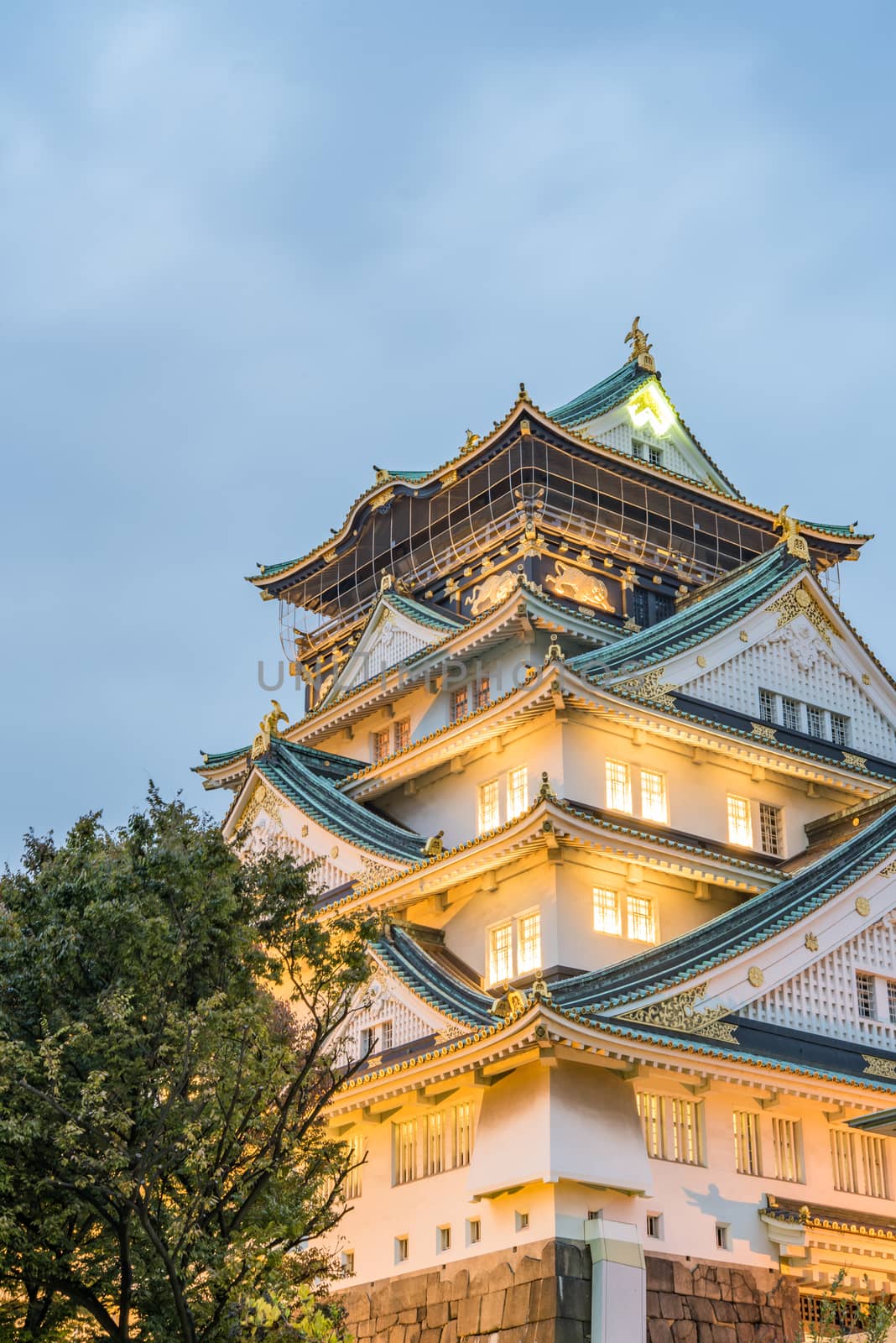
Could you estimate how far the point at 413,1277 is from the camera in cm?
3059

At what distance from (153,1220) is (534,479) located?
88.8ft

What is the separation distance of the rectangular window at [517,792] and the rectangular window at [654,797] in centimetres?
273

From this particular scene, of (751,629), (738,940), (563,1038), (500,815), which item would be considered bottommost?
(563,1038)

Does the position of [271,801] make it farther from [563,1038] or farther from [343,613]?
[563,1038]

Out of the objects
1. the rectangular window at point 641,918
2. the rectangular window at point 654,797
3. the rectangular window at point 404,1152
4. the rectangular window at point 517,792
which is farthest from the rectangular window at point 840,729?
the rectangular window at point 404,1152

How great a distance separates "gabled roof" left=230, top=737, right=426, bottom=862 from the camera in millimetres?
37375

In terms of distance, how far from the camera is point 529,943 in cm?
3419

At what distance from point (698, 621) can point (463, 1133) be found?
14.4 meters

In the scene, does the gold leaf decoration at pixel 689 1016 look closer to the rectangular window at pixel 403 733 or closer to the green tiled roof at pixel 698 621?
the green tiled roof at pixel 698 621

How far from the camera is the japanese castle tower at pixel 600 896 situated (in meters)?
28.8

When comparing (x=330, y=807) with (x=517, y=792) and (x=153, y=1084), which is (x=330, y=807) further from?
(x=153, y=1084)

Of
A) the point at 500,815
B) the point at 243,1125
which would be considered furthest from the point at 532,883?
the point at 243,1125

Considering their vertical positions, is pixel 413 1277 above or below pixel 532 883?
below

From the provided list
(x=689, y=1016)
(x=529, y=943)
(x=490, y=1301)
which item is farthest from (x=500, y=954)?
(x=490, y=1301)
